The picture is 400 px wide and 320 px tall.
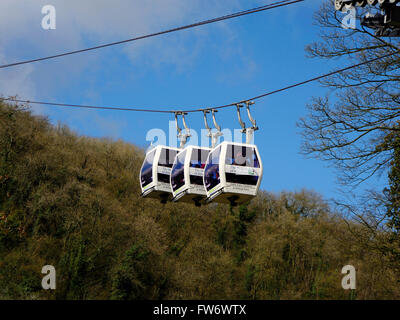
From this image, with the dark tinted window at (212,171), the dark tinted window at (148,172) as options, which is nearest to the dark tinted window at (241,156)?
the dark tinted window at (212,171)

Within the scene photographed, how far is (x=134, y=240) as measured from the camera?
44.9 meters

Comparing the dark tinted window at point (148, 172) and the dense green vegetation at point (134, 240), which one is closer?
the dark tinted window at point (148, 172)

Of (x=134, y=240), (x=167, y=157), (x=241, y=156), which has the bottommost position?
(x=241, y=156)

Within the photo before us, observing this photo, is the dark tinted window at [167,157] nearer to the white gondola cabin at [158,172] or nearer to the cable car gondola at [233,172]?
the white gondola cabin at [158,172]

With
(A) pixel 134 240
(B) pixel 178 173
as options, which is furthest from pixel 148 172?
(A) pixel 134 240

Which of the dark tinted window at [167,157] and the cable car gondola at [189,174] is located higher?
the dark tinted window at [167,157]

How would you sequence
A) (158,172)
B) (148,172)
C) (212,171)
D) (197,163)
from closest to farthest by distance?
(212,171) < (197,163) < (158,172) < (148,172)

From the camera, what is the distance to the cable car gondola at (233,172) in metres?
14.4

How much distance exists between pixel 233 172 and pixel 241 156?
19.2 inches

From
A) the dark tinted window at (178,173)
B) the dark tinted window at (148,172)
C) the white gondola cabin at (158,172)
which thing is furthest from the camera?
the dark tinted window at (148,172)

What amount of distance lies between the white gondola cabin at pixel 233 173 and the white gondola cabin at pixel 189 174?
2.22 feet

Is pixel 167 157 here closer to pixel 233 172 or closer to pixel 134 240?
pixel 233 172

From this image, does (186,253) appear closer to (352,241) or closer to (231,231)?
(231,231)
